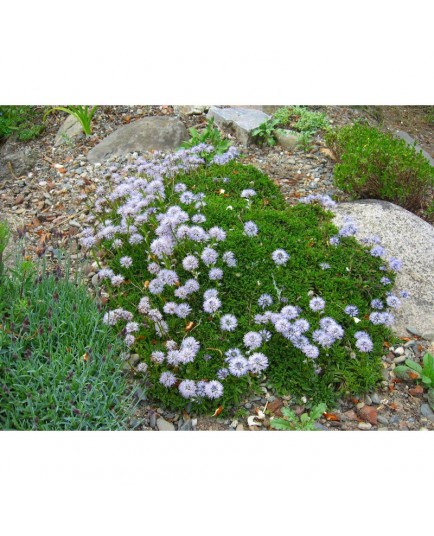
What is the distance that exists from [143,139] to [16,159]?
1150 mm

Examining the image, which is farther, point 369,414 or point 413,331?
point 413,331

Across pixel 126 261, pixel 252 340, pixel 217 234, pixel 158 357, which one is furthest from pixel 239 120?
pixel 158 357

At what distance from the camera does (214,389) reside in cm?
288

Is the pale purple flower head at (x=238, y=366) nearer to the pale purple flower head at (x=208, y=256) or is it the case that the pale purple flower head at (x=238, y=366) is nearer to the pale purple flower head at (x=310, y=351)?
the pale purple flower head at (x=310, y=351)

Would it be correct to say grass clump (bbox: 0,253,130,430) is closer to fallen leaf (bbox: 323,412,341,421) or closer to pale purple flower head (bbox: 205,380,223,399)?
pale purple flower head (bbox: 205,380,223,399)

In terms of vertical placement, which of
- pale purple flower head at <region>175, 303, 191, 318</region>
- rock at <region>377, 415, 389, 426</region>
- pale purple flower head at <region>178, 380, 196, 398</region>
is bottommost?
rock at <region>377, 415, 389, 426</region>

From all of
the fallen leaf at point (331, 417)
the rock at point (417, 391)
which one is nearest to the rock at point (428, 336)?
the rock at point (417, 391)

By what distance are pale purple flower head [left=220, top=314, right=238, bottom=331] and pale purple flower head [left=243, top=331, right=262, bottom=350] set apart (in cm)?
10

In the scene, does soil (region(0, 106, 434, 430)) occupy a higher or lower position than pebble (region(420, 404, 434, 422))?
higher

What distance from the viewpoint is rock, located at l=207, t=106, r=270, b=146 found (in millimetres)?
5117

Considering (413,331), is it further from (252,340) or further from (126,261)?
(126,261)

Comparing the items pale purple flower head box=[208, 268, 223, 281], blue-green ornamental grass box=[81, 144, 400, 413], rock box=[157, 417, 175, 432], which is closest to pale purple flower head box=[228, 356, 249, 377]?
blue-green ornamental grass box=[81, 144, 400, 413]

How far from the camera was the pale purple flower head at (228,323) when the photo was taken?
121 inches

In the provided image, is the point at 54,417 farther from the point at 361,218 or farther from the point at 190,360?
the point at 361,218
